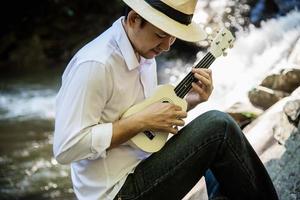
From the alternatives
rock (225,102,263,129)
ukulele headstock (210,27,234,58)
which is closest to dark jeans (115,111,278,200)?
ukulele headstock (210,27,234,58)

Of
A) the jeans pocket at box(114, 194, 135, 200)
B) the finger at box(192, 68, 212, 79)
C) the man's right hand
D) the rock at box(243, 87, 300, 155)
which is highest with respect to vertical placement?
the finger at box(192, 68, 212, 79)

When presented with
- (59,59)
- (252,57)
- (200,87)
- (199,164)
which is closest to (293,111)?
(200,87)

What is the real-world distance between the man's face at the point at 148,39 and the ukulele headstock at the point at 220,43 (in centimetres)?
40

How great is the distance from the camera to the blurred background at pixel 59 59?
5.32m

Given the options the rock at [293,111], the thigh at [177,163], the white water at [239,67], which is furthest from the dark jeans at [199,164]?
the white water at [239,67]

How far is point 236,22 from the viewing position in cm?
877

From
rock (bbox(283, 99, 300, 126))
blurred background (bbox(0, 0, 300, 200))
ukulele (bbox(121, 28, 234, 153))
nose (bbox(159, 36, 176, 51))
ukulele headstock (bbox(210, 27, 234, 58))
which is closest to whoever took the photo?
nose (bbox(159, 36, 176, 51))

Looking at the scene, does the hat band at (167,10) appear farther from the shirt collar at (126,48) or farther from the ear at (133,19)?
the shirt collar at (126,48)

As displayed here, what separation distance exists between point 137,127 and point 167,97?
278 millimetres

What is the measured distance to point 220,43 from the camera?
2793mm

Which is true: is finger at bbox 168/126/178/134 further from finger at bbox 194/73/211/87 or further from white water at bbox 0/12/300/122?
white water at bbox 0/12/300/122

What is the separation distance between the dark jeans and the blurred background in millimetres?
676

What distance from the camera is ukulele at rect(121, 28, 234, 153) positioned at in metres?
2.49

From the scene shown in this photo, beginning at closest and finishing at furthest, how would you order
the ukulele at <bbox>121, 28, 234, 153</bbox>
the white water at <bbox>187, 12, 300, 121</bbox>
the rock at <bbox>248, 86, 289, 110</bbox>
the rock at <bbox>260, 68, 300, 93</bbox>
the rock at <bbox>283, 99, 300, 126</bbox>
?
the ukulele at <bbox>121, 28, 234, 153</bbox>
the rock at <bbox>283, 99, 300, 126</bbox>
the rock at <bbox>260, 68, 300, 93</bbox>
the rock at <bbox>248, 86, 289, 110</bbox>
the white water at <bbox>187, 12, 300, 121</bbox>
